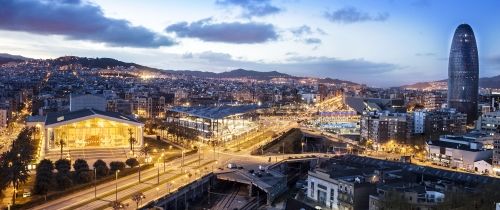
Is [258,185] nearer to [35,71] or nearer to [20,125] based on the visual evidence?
[20,125]

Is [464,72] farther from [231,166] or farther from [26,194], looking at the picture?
[26,194]

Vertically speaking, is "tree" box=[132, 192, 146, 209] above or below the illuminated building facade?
below

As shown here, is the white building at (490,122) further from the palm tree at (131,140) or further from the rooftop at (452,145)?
the palm tree at (131,140)

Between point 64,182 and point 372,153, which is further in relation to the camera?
point 372,153

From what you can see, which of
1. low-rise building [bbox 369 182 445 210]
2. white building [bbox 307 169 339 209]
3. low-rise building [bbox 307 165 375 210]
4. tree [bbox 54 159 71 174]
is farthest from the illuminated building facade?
low-rise building [bbox 369 182 445 210]

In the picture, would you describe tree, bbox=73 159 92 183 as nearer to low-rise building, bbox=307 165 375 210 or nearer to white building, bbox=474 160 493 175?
low-rise building, bbox=307 165 375 210

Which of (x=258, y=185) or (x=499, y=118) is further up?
(x=499, y=118)

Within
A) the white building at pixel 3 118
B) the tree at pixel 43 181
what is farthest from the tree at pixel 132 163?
the white building at pixel 3 118

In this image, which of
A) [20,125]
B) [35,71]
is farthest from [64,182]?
[35,71]
